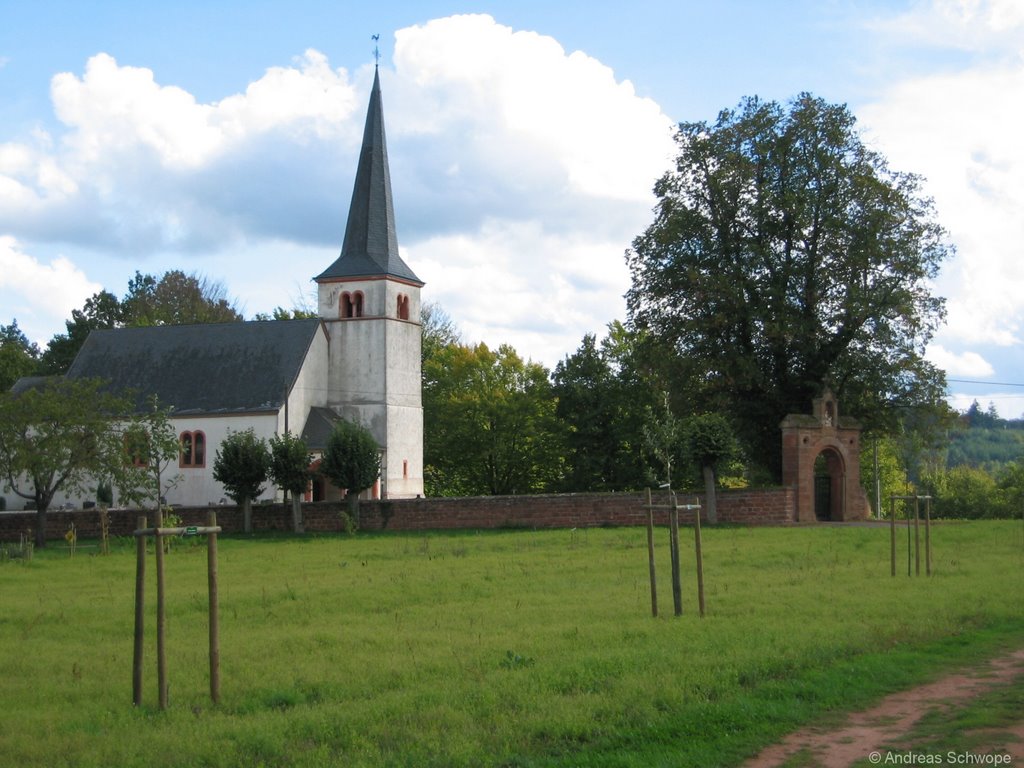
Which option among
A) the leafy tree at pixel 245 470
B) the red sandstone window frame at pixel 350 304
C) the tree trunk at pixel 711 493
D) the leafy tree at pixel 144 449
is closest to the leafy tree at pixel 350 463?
the leafy tree at pixel 245 470

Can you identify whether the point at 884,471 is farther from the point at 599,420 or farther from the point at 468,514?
the point at 468,514

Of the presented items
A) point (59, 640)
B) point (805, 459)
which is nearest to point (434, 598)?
point (59, 640)

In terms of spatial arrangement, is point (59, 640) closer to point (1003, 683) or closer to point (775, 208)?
point (1003, 683)

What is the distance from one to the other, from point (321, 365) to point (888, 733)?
161ft

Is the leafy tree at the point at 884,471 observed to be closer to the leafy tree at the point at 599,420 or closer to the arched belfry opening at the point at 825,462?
the leafy tree at the point at 599,420

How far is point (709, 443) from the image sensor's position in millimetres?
35562

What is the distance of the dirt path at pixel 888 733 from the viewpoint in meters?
8.27

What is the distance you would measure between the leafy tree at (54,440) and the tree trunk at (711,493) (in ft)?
60.1

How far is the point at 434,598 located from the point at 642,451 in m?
36.5

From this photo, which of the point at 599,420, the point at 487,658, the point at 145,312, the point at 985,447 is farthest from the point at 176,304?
the point at 985,447

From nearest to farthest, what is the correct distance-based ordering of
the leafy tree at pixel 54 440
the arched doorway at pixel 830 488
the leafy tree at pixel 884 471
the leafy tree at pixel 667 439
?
the leafy tree at pixel 667 439 → the leafy tree at pixel 54 440 → the arched doorway at pixel 830 488 → the leafy tree at pixel 884 471

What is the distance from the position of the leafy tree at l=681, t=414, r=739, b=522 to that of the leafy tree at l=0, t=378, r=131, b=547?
17.7 metres

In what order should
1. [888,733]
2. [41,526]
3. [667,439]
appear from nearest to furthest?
[888,733] < [667,439] < [41,526]

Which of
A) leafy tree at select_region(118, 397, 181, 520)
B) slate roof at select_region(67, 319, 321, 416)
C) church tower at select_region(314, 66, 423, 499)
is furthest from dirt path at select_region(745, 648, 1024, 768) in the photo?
church tower at select_region(314, 66, 423, 499)
